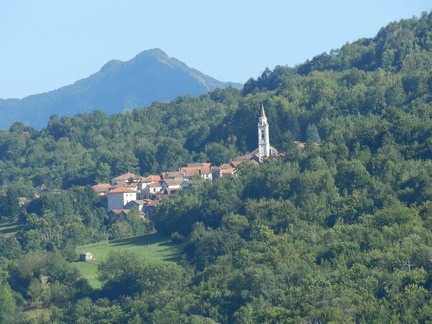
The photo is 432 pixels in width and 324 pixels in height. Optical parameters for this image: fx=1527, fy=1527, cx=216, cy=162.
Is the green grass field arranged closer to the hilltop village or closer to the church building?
the hilltop village

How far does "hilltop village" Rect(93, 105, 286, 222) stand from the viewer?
205 feet

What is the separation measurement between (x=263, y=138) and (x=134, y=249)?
56.8ft

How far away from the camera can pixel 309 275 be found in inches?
1503

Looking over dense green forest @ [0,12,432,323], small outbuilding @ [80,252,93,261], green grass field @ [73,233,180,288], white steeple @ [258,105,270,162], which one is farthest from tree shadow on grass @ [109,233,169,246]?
white steeple @ [258,105,270,162]

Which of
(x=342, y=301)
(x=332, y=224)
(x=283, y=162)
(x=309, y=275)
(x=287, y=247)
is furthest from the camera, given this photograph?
(x=283, y=162)

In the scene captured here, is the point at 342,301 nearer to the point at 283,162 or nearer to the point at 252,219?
the point at 252,219

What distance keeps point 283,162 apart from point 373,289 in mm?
17682

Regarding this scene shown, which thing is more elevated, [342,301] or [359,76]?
[359,76]

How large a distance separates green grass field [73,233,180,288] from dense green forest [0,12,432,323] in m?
0.49

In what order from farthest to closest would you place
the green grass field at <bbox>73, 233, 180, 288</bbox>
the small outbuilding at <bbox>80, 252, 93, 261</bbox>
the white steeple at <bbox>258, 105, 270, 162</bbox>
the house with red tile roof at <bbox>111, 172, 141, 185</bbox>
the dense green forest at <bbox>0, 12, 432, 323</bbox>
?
the house with red tile roof at <bbox>111, 172, 141, 185</bbox> < the white steeple at <bbox>258, 105, 270, 162</bbox> < the small outbuilding at <bbox>80, 252, 93, 261</bbox> < the green grass field at <bbox>73, 233, 180, 288</bbox> < the dense green forest at <bbox>0, 12, 432, 323</bbox>

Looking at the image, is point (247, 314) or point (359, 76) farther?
point (359, 76)

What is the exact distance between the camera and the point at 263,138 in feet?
215

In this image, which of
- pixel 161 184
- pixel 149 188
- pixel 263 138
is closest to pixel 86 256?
pixel 149 188

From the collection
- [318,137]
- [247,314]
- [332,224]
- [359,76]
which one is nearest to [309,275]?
[247,314]
